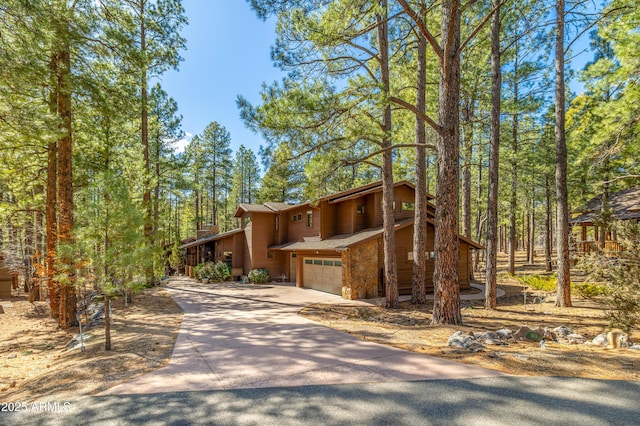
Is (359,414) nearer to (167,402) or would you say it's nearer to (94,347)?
(167,402)

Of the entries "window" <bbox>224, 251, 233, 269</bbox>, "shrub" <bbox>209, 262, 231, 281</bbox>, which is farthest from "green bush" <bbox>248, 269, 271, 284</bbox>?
"window" <bbox>224, 251, 233, 269</bbox>

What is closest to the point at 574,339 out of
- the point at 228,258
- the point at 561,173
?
the point at 561,173

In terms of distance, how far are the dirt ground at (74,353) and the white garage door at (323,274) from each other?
700cm

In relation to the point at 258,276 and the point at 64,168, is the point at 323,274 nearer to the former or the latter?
the point at 258,276

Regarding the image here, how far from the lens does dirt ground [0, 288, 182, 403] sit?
480 centimetres

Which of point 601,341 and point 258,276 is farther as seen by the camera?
point 258,276

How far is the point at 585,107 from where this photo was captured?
1630 cm

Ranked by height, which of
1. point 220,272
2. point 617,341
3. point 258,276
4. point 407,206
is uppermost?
point 407,206

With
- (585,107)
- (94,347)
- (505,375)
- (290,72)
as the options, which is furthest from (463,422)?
(585,107)

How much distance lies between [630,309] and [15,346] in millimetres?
14106

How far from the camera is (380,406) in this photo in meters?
3.78

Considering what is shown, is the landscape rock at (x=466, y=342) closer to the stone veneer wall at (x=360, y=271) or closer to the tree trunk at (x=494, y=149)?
the tree trunk at (x=494, y=149)

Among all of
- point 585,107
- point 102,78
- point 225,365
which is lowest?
point 225,365

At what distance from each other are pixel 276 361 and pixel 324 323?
3376 mm
